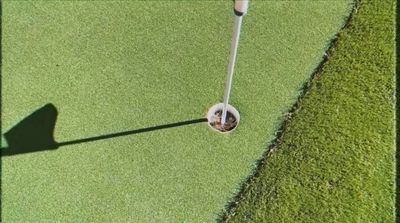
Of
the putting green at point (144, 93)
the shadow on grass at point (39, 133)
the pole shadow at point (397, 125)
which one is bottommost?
the shadow on grass at point (39, 133)

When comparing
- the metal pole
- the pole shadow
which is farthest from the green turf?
the metal pole

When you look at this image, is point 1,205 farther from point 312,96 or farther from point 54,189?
point 312,96

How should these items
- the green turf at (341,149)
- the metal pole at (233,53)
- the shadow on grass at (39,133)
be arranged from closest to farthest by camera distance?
the metal pole at (233,53), the green turf at (341,149), the shadow on grass at (39,133)

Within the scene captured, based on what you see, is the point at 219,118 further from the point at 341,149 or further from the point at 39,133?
the point at 39,133

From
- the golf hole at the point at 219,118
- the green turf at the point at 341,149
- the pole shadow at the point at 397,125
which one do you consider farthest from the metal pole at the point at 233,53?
the pole shadow at the point at 397,125

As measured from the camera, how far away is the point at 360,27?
14.6 ft

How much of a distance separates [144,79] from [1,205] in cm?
151

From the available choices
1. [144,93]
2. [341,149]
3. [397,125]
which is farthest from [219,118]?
[397,125]

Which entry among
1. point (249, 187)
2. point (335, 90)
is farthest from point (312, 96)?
point (249, 187)

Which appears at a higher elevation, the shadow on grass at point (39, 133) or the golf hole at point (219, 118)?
the golf hole at point (219, 118)

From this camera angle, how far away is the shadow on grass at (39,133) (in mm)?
3889

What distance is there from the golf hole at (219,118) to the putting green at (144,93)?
0.05m

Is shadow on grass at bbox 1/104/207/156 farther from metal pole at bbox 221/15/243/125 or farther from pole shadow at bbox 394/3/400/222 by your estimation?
pole shadow at bbox 394/3/400/222

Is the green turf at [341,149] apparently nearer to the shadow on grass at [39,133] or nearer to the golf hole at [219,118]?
the golf hole at [219,118]
